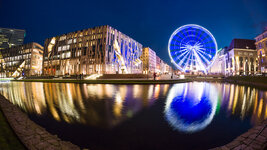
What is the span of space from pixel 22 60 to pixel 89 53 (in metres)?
64.6

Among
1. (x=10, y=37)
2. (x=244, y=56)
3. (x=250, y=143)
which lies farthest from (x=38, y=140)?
(x=10, y=37)

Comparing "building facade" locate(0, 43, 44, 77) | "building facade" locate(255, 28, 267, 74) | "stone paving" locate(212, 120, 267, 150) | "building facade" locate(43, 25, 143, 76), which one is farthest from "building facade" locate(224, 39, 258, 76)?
"building facade" locate(0, 43, 44, 77)

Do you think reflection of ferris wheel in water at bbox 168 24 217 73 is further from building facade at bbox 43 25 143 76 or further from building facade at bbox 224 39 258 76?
building facade at bbox 224 39 258 76

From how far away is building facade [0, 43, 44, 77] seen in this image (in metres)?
81.7

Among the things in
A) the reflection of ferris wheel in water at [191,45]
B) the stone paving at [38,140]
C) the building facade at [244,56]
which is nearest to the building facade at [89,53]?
the reflection of ferris wheel in water at [191,45]

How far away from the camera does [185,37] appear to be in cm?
4331

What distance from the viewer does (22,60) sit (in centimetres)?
8369

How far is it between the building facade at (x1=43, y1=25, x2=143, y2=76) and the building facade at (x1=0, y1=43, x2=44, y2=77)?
21.4 m

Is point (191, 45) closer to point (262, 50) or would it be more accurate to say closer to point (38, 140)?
point (262, 50)

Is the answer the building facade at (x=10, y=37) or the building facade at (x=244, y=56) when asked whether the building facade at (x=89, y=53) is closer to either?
the building facade at (x=244, y=56)

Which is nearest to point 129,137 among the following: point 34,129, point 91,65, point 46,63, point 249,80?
point 34,129

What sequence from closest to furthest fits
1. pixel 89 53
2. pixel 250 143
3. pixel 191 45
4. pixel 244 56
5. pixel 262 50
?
pixel 250 143 < pixel 191 45 < pixel 262 50 < pixel 89 53 < pixel 244 56

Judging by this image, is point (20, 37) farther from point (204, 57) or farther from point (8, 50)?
point (204, 57)

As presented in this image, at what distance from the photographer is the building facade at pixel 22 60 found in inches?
3216
